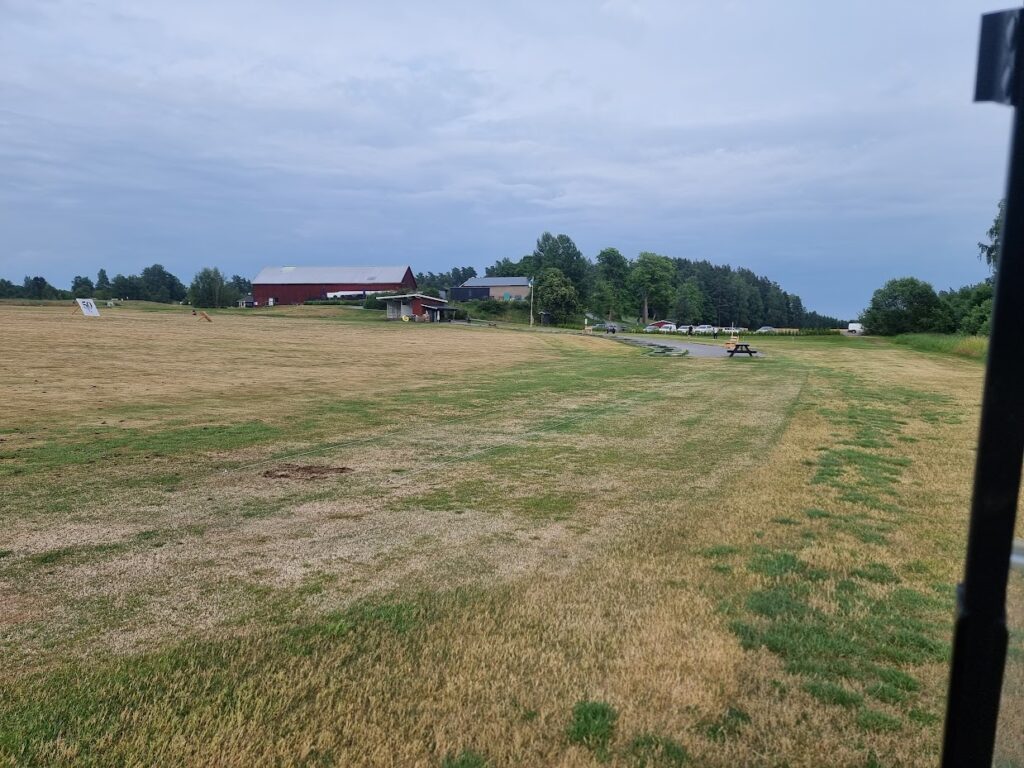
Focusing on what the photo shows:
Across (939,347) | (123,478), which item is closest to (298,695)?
(123,478)

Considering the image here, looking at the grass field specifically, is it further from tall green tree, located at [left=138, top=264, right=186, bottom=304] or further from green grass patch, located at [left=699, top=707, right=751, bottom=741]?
tall green tree, located at [left=138, top=264, right=186, bottom=304]

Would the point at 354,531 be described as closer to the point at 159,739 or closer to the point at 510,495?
the point at 510,495

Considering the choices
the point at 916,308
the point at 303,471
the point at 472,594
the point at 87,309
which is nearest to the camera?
the point at 472,594

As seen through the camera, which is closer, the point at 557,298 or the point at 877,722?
the point at 877,722

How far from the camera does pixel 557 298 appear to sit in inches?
4016

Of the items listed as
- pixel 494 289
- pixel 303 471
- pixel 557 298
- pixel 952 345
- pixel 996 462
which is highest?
pixel 494 289

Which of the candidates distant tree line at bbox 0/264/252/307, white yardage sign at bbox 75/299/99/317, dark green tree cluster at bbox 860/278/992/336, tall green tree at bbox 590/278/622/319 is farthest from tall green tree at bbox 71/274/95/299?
dark green tree cluster at bbox 860/278/992/336

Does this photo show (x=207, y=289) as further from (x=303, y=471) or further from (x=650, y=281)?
(x=303, y=471)

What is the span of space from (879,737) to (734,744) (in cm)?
75

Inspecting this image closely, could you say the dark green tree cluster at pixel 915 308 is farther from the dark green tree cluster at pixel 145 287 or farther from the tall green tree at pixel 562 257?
the dark green tree cluster at pixel 145 287

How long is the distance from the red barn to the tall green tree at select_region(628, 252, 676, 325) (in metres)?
42.9

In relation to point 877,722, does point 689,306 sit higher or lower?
higher

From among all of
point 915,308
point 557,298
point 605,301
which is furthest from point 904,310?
point 605,301

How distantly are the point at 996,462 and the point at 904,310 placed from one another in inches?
3321
